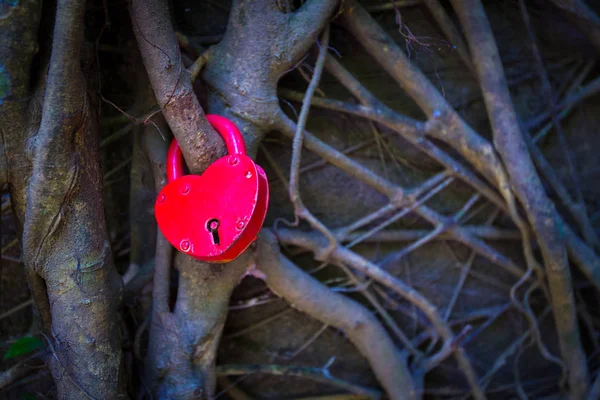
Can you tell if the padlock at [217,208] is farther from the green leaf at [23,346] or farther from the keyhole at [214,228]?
the green leaf at [23,346]

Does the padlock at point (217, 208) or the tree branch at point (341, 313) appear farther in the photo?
the tree branch at point (341, 313)

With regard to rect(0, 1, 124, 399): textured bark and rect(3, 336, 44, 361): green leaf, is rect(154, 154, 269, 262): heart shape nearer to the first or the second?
rect(0, 1, 124, 399): textured bark

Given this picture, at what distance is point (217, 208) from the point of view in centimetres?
114

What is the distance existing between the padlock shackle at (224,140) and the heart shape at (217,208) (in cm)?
9

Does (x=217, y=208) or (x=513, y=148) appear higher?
(x=217, y=208)

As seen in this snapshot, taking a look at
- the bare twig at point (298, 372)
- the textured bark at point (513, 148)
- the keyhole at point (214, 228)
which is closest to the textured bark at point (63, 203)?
the keyhole at point (214, 228)

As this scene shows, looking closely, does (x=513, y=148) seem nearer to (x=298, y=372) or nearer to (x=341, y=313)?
(x=341, y=313)

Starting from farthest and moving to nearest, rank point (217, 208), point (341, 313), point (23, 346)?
point (341, 313)
point (23, 346)
point (217, 208)

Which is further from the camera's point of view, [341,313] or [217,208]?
[341,313]

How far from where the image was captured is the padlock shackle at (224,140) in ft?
4.18

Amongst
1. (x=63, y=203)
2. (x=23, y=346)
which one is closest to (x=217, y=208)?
(x=63, y=203)

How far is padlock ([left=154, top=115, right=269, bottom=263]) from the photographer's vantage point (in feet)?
3.66

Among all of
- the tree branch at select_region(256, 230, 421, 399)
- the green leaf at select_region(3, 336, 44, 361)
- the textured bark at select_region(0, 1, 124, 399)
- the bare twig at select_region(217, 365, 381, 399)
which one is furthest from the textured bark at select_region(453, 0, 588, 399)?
the green leaf at select_region(3, 336, 44, 361)

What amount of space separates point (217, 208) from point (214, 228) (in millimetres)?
46
